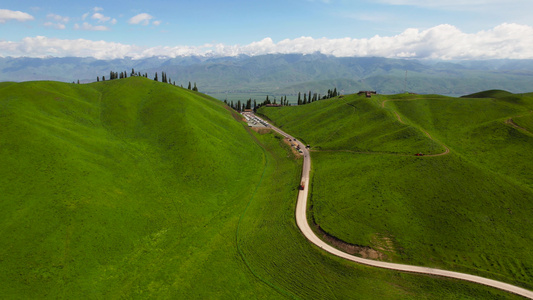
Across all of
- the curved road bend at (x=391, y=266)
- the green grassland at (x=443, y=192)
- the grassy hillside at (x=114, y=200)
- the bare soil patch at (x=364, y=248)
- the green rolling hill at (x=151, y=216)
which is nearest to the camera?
the curved road bend at (x=391, y=266)

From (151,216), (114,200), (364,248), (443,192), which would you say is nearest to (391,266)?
(364,248)

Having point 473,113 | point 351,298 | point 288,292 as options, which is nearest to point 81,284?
point 288,292

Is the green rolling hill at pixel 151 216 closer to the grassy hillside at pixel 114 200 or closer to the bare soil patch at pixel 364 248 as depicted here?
the grassy hillside at pixel 114 200

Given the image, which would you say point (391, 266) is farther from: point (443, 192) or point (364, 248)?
point (443, 192)

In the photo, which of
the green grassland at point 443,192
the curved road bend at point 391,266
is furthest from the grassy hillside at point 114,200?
the green grassland at point 443,192

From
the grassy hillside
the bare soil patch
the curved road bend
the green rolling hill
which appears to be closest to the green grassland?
the bare soil patch

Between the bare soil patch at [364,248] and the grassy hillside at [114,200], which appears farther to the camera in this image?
the bare soil patch at [364,248]

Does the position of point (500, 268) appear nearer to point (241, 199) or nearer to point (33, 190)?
point (241, 199)
